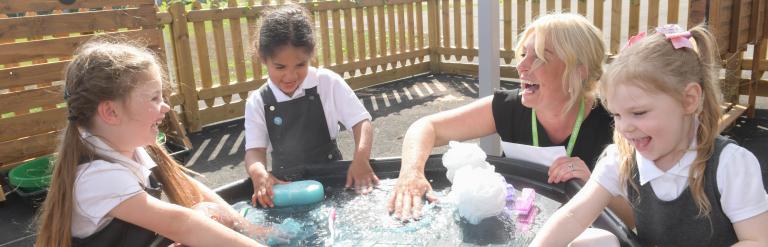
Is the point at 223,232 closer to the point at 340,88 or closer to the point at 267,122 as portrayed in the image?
the point at 267,122

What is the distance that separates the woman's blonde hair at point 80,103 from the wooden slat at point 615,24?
5.17 m

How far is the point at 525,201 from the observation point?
193cm

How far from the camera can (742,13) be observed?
4.16m

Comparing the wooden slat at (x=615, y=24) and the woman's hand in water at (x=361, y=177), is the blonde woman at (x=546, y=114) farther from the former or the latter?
the wooden slat at (x=615, y=24)

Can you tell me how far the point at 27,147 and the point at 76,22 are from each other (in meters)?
0.98

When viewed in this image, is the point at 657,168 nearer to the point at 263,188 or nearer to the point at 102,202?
the point at 263,188

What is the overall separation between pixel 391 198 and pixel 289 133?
2.67ft

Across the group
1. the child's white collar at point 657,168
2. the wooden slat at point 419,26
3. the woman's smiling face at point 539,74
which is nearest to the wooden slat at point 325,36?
the wooden slat at point 419,26

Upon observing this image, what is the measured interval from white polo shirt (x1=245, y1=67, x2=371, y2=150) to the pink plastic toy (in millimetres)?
982

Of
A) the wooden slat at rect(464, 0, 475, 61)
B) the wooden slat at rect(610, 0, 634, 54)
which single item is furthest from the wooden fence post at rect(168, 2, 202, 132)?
the wooden slat at rect(610, 0, 634, 54)

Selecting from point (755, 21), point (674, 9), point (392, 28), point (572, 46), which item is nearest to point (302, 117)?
point (572, 46)

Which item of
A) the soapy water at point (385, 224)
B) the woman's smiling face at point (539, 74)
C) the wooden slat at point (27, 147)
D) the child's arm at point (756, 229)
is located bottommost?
the wooden slat at point (27, 147)

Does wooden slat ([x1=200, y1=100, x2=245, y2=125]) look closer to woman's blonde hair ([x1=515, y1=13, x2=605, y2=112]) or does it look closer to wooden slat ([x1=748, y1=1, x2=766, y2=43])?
woman's blonde hair ([x1=515, y1=13, x2=605, y2=112])

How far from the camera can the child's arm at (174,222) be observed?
5.23ft
